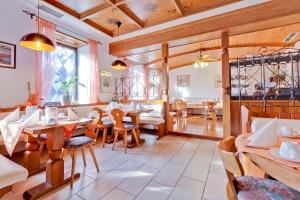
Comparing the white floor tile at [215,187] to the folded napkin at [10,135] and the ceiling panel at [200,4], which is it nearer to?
the folded napkin at [10,135]

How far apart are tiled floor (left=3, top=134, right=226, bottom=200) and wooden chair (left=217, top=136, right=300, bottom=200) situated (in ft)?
2.49

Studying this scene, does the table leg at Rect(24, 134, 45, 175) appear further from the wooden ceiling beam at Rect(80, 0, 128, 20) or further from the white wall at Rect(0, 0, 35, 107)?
the wooden ceiling beam at Rect(80, 0, 128, 20)

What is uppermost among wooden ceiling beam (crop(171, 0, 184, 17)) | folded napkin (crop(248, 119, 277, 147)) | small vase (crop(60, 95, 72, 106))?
wooden ceiling beam (crop(171, 0, 184, 17))

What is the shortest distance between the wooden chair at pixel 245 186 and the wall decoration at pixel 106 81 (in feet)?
15.6

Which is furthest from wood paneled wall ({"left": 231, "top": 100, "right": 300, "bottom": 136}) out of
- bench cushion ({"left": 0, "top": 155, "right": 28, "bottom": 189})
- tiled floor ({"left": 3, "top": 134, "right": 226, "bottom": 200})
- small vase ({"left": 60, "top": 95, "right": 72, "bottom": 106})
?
small vase ({"left": 60, "top": 95, "right": 72, "bottom": 106})

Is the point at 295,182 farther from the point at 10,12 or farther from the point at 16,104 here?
the point at 10,12

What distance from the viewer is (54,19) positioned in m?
3.63

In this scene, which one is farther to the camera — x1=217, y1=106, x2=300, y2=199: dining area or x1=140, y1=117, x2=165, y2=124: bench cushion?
x1=140, y1=117, x2=165, y2=124: bench cushion

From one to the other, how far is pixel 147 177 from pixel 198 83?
7323mm

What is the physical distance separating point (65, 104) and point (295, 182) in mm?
4122

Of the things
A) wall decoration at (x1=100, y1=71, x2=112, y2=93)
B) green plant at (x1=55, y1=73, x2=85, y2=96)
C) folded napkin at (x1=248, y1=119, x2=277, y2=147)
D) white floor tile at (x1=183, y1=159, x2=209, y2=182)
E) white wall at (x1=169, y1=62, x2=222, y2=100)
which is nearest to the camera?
folded napkin at (x1=248, y1=119, x2=277, y2=147)

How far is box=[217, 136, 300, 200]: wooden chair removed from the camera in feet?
2.97

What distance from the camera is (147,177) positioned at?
2.09m

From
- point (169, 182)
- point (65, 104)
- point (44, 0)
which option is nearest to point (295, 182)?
point (169, 182)
